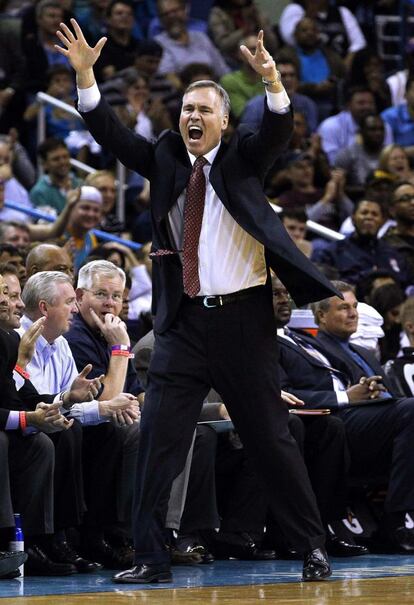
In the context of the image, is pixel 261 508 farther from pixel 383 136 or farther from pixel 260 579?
pixel 383 136

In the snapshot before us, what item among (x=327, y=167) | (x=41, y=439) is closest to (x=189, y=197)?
(x=41, y=439)

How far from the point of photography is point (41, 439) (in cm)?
679

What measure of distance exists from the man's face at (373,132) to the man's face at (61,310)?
7796mm

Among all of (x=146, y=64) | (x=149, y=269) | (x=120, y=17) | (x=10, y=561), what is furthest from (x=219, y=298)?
(x=120, y=17)

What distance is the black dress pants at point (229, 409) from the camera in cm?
633

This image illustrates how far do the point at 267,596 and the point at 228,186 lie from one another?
1715 millimetres

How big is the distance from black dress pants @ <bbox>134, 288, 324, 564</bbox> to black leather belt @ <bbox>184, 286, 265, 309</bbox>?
0.01 m

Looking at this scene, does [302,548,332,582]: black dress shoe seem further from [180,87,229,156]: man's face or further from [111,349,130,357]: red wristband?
[180,87,229,156]: man's face

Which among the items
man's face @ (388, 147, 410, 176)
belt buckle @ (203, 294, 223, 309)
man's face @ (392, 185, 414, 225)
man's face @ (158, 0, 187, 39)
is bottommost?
belt buckle @ (203, 294, 223, 309)

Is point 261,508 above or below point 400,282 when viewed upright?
below

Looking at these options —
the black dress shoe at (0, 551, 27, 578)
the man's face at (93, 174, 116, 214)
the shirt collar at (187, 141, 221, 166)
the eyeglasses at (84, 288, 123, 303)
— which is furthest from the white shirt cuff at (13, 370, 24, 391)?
the man's face at (93, 174, 116, 214)

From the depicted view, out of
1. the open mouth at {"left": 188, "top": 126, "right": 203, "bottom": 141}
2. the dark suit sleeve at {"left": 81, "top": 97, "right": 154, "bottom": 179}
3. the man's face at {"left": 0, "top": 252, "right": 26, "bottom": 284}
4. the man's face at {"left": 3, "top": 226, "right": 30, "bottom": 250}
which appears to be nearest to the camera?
the dark suit sleeve at {"left": 81, "top": 97, "right": 154, "bottom": 179}

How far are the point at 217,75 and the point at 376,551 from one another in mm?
8399

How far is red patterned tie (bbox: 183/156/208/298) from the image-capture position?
6.34 m
